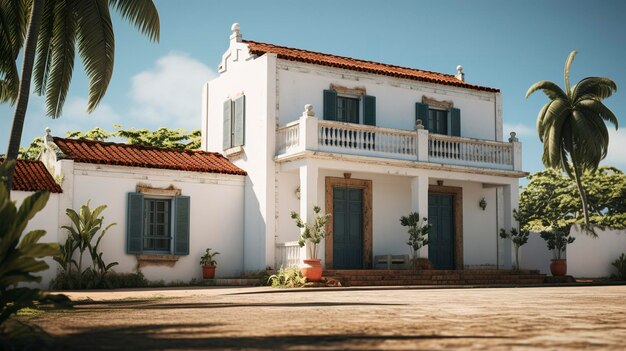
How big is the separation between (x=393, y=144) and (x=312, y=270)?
16.6 ft

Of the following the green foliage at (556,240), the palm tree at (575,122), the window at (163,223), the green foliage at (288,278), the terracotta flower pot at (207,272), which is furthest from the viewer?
the palm tree at (575,122)

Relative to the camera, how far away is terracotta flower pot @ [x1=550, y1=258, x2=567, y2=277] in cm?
2514

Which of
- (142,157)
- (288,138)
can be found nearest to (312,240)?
(288,138)

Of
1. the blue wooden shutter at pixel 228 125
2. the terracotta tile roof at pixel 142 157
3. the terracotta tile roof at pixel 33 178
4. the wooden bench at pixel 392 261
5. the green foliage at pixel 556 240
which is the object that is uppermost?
the blue wooden shutter at pixel 228 125

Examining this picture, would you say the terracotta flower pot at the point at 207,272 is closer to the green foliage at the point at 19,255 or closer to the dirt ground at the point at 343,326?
the dirt ground at the point at 343,326

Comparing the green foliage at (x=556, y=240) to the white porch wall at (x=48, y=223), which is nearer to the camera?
the white porch wall at (x=48, y=223)

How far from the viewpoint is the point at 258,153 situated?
75.9 ft

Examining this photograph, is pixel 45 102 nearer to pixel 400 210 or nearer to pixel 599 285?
pixel 400 210

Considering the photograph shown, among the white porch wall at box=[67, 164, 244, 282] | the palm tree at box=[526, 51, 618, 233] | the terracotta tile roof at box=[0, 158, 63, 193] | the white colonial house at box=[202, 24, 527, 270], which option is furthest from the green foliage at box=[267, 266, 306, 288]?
the palm tree at box=[526, 51, 618, 233]

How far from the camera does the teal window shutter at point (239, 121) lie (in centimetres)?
2403

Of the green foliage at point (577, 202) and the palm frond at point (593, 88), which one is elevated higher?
the palm frond at point (593, 88)

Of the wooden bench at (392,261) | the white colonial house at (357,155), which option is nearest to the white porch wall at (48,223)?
the white colonial house at (357,155)

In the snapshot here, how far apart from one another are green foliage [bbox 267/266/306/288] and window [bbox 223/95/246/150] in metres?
4.90

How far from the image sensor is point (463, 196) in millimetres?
26000
